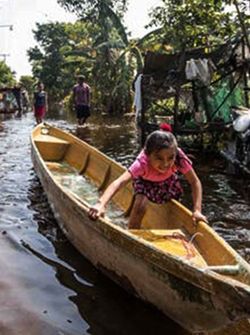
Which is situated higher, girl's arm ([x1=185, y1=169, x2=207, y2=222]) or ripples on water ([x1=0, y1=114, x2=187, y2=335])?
girl's arm ([x1=185, y1=169, x2=207, y2=222])

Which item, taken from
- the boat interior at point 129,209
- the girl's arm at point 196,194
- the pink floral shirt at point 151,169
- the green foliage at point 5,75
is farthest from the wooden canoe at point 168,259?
the green foliage at point 5,75

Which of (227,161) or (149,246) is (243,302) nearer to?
(149,246)

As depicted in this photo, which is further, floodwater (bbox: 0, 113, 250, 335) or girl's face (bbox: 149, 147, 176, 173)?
girl's face (bbox: 149, 147, 176, 173)

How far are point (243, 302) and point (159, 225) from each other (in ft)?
8.11

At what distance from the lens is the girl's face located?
4484mm

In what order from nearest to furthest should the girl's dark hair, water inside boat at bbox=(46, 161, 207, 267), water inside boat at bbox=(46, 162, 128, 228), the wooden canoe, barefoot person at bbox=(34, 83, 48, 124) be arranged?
the wooden canoe, water inside boat at bbox=(46, 161, 207, 267), the girl's dark hair, water inside boat at bbox=(46, 162, 128, 228), barefoot person at bbox=(34, 83, 48, 124)

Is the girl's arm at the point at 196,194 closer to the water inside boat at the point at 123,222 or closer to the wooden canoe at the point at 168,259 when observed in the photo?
the wooden canoe at the point at 168,259

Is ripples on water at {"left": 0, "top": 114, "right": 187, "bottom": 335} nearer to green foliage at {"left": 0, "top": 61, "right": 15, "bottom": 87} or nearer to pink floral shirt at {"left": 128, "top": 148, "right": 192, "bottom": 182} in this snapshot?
pink floral shirt at {"left": 128, "top": 148, "right": 192, "bottom": 182}

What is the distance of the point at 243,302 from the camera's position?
9.95 feet

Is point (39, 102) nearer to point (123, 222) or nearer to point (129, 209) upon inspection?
point (129, 209)

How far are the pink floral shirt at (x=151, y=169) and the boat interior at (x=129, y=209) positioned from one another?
0.35m

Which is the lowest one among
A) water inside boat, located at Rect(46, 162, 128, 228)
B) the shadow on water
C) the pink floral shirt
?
the shadow on water

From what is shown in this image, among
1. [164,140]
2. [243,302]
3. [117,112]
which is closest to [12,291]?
[164,140]

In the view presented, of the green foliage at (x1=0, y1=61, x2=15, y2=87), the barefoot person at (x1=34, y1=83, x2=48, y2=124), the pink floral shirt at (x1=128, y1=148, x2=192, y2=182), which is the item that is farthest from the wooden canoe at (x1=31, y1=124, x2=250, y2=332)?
the green foliage at (x1=0, y1=61, x2=15, y2=87)
